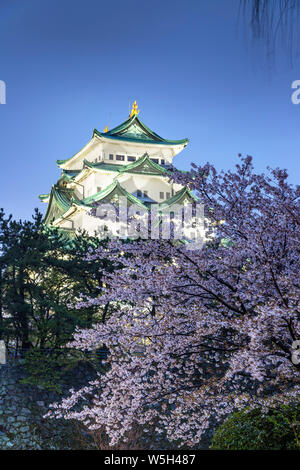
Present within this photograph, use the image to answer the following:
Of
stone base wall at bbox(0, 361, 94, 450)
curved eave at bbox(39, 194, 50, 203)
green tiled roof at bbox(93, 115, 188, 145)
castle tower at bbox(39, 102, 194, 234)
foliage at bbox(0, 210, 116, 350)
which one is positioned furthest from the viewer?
curved eave at bbox(39, 194, 50, 203)

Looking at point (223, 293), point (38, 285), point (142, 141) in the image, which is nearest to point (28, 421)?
point (38, 285)

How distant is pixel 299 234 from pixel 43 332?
13.4 metres

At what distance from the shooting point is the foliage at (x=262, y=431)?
4.62 metres

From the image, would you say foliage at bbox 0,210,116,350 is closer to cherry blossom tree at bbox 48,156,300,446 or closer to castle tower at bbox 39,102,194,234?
castle tower at bbox 39,102,194,234

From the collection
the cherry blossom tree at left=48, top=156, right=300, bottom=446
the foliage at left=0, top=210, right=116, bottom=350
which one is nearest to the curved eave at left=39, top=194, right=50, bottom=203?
the foliage at left=0, top=210, right=116, bottom=350

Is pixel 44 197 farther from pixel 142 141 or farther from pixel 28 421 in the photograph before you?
pixel 28 421

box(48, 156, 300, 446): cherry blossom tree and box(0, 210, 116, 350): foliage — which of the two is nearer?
box(48, 156, 300, 446): cherry blossom tree

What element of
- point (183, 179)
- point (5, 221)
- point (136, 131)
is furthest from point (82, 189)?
point (183, 179)

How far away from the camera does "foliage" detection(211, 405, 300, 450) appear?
182 inches

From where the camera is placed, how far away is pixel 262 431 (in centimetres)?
475

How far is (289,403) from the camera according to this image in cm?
516

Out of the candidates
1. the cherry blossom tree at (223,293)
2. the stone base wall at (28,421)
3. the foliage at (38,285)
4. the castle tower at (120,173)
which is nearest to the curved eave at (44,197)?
the castle tower at (120,173)

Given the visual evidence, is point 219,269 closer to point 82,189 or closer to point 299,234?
point 299,234

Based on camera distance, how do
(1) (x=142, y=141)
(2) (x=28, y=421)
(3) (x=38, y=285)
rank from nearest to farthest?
1. (2) (x=28, y=421)
2. (3) (x=38, y=285)
3. (1) (x=142, y=141)
